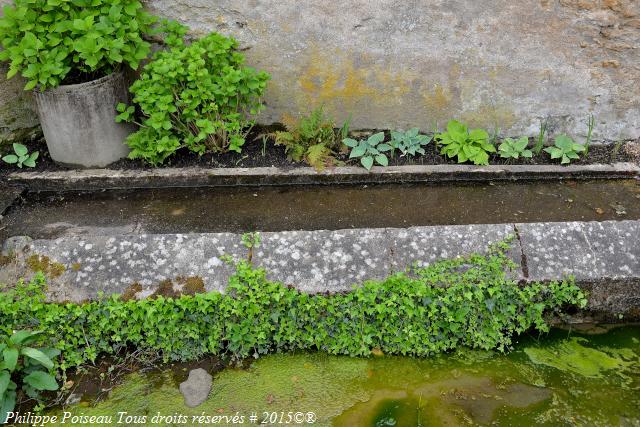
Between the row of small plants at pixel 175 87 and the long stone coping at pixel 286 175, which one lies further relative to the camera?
the long stone coping at pixel 286 175

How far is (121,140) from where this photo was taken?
4562mm

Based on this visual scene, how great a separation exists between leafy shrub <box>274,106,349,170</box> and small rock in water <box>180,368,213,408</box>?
1.88 metres

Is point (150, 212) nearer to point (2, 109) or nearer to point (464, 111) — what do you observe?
point (2, 109)

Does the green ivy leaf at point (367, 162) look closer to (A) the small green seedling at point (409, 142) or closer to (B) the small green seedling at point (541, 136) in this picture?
(A) the small green seedling at point (409, 142)

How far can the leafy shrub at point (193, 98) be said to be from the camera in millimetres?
4160

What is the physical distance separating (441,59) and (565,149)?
4.10ft

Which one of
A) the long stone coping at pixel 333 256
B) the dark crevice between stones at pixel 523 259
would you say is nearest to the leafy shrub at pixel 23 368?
the long stone coping at pixel 333 256

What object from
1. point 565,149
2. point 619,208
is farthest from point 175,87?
point 619,208

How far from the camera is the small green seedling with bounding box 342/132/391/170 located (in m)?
4.55

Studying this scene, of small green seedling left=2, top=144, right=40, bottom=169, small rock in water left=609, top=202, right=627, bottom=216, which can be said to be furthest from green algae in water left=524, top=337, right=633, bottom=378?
small green seedling left=2, top=144, right=40, bottom=169

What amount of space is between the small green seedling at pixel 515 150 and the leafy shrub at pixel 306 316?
1.45 m

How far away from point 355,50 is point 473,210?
156 cm

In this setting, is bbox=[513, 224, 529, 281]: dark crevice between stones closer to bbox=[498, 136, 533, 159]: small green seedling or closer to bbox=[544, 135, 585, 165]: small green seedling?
bbox=[498, 136, 533, 159]: small green seedling

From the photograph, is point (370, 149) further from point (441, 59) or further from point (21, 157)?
point (21, 157)
